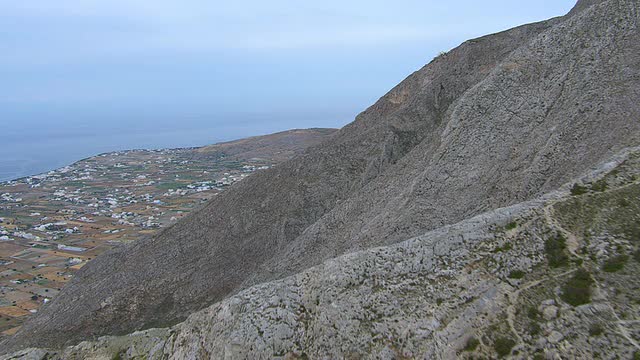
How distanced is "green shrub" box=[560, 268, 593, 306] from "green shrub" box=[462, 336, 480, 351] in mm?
2713

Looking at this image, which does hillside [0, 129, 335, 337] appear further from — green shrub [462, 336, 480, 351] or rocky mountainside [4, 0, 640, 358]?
green shrub [462, 336, 480, 351]

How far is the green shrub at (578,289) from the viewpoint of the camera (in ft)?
44.0

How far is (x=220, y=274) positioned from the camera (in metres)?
33.0

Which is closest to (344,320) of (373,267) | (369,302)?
(369,302)

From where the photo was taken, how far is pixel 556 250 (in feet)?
49.2

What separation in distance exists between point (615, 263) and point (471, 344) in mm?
4721

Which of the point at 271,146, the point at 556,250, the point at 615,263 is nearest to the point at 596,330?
the point at 615,263

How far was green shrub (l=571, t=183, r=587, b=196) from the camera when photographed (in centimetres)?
1646

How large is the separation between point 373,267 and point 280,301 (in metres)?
3.59

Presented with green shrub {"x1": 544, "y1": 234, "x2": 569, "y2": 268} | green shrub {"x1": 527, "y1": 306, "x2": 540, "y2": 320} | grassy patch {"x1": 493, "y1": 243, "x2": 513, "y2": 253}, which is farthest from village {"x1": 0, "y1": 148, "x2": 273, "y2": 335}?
green shrub {"x1": 527, "y1": 306, "x2": 540, "y2": 320}

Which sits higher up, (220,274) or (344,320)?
(344,320)

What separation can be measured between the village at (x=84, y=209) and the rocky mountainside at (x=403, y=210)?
15.4 meters

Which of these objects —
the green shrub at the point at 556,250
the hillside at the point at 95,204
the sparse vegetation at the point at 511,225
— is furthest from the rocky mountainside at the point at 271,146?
the green shrub at the point at 556,250

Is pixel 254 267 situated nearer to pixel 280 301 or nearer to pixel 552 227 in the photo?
pixel 280 301
